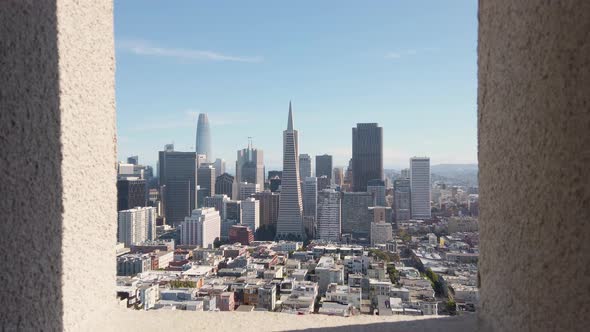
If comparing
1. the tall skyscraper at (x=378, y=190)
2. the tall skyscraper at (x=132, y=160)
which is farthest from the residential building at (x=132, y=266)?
the tall skyscraper at (x=132, y=160)

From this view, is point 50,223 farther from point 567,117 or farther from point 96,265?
point 567,117

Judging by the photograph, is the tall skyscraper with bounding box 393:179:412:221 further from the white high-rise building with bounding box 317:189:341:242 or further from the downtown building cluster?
the white high-rise building with bounding box 317:189:341:242

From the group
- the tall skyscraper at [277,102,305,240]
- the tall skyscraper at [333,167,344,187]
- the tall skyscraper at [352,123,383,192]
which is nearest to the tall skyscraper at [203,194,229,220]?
the tall skyscraper at [277,102,305,240]

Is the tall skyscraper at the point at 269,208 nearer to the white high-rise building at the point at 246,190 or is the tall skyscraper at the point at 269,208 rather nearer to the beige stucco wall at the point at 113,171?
the white high-rise building at the point at 246,190

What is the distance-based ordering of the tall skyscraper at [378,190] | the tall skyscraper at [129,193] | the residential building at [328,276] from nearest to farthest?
1. the residential building at [328,276]
2. the tall skyscraper at [129,193]
3. the tall skyscraper at [378,190]

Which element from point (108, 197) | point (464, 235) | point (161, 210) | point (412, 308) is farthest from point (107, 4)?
point (161, 210)

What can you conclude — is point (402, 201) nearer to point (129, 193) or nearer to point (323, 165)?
point (323, 165)
